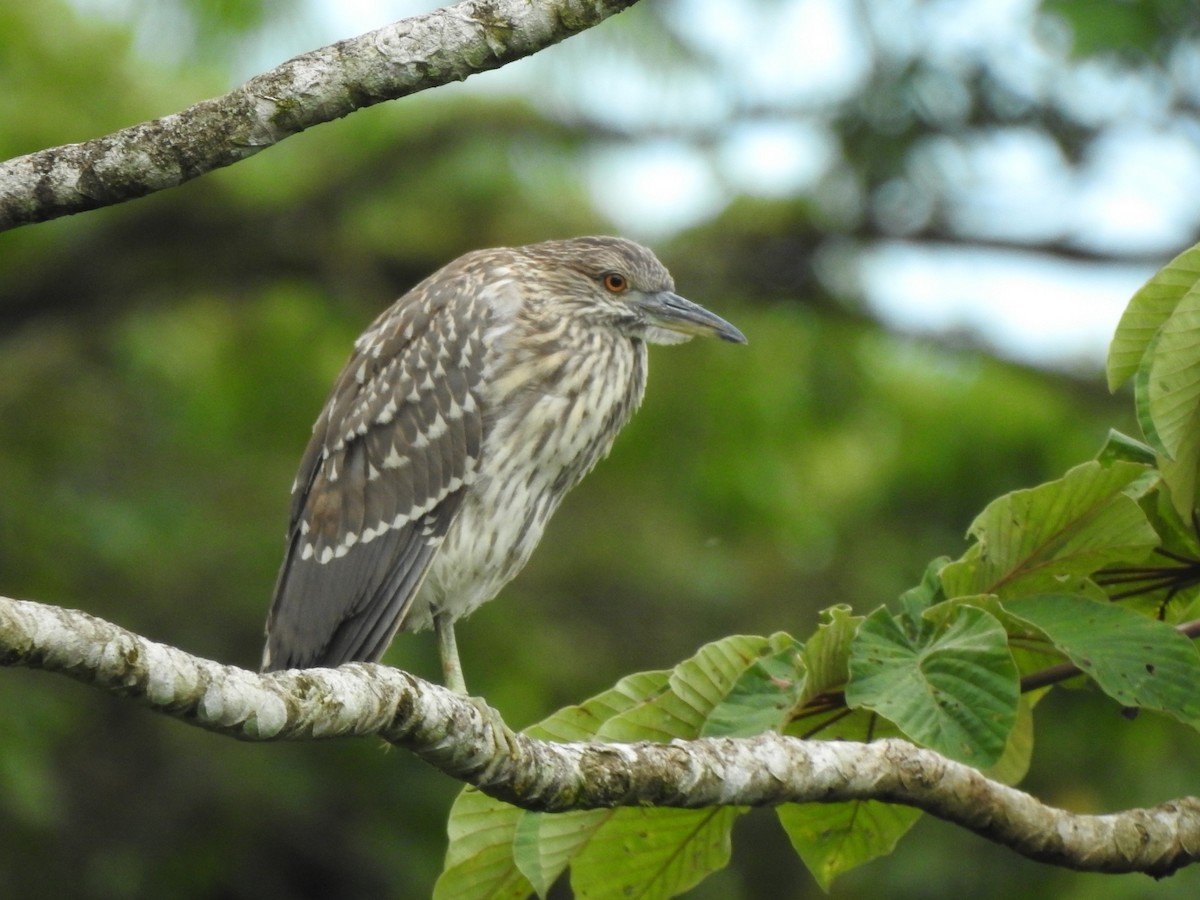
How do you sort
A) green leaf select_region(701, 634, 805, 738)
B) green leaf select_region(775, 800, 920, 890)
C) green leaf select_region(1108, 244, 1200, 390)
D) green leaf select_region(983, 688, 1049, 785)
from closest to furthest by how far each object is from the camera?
green leaf select_region(1108, 244, 1200, 390)
green leaf select_region(701, 634, 805, 738)
green leaf select_region(775, 800, 920, 890)
green leaf select_region(983, 688, 1049, 785)

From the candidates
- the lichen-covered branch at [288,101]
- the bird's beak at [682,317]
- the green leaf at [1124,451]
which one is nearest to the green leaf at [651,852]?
the green leaf at [1124,451]

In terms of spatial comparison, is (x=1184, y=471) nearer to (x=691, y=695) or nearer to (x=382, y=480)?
(x=691, y=695)

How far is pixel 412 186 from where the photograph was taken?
863 centimetres

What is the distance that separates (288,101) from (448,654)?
195 cm

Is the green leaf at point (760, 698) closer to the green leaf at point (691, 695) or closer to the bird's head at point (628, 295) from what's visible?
the green leaf at point (691, 695)

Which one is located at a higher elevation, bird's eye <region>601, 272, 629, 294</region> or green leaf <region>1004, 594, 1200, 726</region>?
bird's eye <region>601, 272, 629, 294</region>

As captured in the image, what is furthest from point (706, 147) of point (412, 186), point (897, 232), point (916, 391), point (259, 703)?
point (259, 703)

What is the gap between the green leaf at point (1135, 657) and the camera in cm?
256

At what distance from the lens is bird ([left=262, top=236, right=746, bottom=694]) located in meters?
4.12

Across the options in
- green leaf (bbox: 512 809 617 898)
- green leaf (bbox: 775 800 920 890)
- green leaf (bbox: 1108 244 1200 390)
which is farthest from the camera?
green leaf (bbox: 775 800 920 890)

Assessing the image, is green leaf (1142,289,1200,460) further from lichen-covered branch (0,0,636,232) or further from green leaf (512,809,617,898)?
green leaf (512,809,617,898)

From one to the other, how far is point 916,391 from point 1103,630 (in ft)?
22.8

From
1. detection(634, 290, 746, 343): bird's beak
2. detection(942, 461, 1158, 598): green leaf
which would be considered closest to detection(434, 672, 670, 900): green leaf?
detection(942, 461, 1158, 598): green leaf

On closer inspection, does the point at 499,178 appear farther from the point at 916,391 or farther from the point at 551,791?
the point at 551,791
